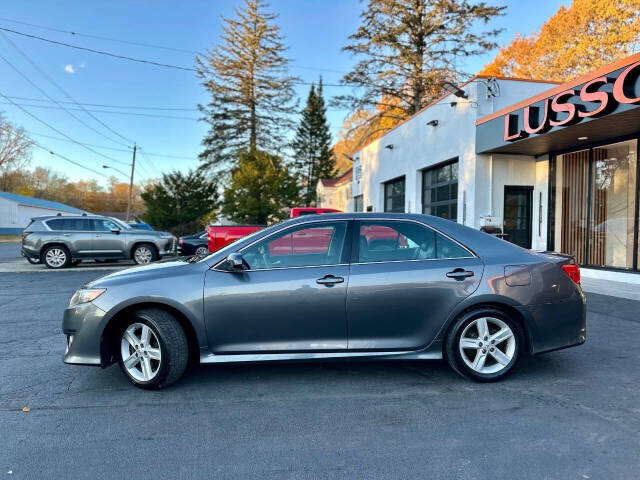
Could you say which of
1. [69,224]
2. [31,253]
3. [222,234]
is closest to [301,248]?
[222,234]

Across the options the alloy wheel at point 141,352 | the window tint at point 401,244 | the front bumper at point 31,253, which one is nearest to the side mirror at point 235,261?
the alloy wheel at point 141,352

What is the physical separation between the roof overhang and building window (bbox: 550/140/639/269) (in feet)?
1.74

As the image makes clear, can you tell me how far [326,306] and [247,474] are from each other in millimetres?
1435

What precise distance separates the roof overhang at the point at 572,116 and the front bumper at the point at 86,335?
30.2 feet

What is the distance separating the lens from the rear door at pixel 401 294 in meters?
3.51

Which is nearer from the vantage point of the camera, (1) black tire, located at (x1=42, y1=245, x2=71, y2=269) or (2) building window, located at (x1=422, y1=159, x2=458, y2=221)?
(1) black tire, located at (x1=42, y1=245, x2=71, y2=269)

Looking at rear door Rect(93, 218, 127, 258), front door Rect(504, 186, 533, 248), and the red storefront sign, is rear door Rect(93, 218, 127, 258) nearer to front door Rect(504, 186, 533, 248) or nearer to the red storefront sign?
the red storefront sign

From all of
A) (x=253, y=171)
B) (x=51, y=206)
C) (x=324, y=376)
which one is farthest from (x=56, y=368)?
(x=51, y=206)

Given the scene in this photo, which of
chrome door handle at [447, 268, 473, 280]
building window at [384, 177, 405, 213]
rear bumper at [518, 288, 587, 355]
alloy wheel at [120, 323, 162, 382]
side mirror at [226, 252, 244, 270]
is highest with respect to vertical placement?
building window at [384, 177, 405, 213]

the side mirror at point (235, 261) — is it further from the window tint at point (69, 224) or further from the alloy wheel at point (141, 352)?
the window tint at point (69, 224)

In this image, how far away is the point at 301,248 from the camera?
3736 mm

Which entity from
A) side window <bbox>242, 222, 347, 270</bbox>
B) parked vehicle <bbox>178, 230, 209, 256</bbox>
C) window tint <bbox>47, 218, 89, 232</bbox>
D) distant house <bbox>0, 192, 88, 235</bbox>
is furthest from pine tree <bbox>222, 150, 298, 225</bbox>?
distant house <bbox>0, 192, 88, 235</bbox>

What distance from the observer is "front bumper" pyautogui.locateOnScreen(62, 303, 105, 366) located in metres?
3.43

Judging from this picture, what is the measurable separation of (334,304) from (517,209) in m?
11.5
